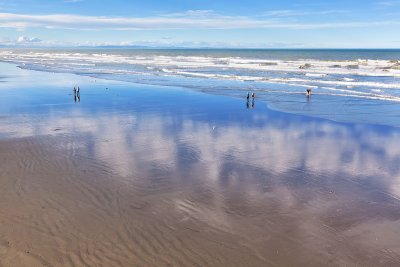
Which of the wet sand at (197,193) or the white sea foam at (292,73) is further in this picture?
the white sea foam at (292,73)

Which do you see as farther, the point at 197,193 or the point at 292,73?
the point at 292,73

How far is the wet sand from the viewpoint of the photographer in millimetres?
7020

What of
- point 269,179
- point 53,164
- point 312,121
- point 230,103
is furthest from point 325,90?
point 53,164

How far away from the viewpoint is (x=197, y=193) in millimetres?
9523

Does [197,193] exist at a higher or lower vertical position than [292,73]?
lower

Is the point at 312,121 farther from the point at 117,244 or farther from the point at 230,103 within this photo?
the point at 117,244

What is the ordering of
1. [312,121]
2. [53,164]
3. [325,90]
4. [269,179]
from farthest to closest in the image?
[325,90]
[312,121]
[53,164]
[269,179]

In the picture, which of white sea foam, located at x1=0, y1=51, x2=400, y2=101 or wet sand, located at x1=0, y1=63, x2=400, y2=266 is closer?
wet sand, located at x1=0, y1=63, x2=400, y2=266

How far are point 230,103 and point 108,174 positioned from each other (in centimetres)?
1413

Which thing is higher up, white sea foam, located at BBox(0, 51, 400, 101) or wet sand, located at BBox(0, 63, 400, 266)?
white sea foam, located at BBox(0, 51, 400, 101)

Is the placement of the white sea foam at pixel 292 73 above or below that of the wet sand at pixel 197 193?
above

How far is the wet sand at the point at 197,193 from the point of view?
702cm

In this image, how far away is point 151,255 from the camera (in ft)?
22.5

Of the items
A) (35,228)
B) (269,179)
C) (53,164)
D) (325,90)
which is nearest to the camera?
(35,228)
